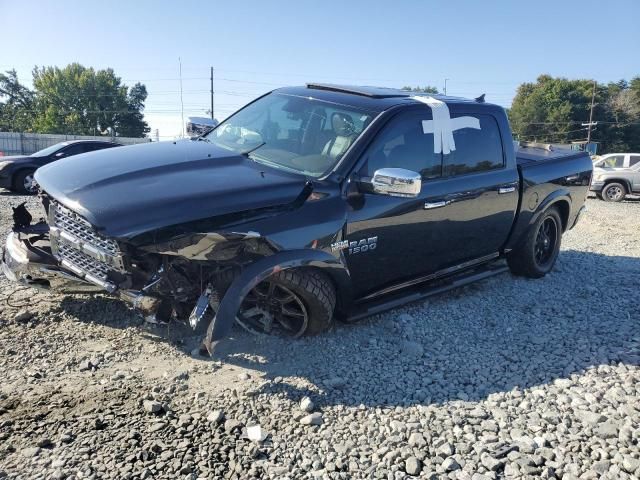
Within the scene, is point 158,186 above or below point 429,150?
below

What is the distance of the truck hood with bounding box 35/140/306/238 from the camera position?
3.04m

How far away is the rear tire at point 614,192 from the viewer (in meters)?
17.7

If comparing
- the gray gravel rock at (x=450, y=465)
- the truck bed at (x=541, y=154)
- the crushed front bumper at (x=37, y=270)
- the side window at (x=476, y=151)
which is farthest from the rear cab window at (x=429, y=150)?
the crushed front bumper at (x=37, y=270)

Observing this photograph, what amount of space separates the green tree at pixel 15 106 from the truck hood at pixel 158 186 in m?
84.4

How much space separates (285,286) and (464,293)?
236cm

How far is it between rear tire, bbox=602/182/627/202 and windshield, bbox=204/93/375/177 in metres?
16.4

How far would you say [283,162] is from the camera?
400cm

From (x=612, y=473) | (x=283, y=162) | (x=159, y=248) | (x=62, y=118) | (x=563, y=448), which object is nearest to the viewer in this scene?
(x=612, y=473)

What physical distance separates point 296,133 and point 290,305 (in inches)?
54.6

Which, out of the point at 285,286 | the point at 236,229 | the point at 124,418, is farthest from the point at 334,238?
the point at 124,418

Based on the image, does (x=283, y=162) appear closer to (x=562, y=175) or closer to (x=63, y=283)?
(x=63, y=283)

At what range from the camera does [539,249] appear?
19.3 feet

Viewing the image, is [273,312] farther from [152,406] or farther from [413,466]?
[413,466]

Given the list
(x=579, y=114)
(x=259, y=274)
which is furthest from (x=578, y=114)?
(x=259, y=274)
